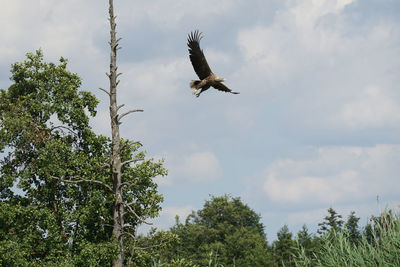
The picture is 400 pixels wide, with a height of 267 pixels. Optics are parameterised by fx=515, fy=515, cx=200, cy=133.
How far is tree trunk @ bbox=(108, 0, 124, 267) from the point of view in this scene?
23631mm

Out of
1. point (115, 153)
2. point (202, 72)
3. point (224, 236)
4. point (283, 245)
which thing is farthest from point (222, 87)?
point (224, 236)

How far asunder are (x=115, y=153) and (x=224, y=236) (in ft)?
198

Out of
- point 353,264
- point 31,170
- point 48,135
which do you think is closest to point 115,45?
point 48,135

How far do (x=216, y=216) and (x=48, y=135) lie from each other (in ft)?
203

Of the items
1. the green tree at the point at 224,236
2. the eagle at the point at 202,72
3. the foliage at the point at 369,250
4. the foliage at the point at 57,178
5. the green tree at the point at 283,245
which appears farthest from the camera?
the green tree at the point at 283,245

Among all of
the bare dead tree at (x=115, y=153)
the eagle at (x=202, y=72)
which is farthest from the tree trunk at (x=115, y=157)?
the eagle at (x=202, y=72)

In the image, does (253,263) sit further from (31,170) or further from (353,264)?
(353,264)

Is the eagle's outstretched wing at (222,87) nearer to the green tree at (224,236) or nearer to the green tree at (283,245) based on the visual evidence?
the green tree at (224,236)

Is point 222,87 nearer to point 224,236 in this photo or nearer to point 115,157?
point 115,157

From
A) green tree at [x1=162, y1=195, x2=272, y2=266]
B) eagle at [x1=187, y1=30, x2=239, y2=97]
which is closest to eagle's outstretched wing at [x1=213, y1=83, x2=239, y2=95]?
eagle at [x1=187, y1=30, x2=239, y2=97]

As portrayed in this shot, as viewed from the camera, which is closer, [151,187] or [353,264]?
[353,264]

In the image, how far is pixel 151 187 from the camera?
25.7m

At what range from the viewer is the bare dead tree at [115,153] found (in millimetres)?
23748

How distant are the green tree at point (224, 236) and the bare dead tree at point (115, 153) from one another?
4440cm
